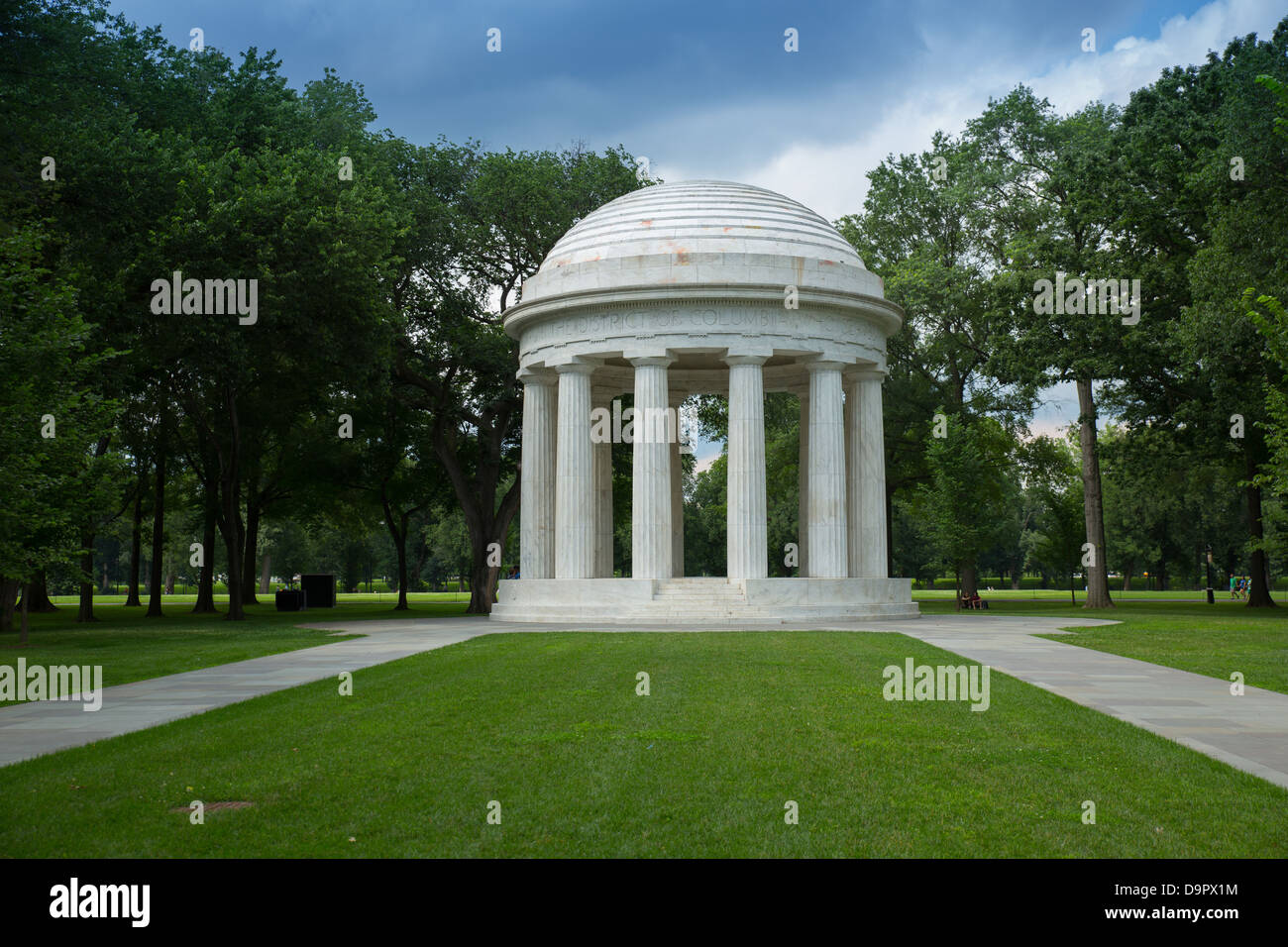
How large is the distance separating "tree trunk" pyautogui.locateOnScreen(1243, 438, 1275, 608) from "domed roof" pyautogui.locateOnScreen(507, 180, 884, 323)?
2064 centimetres

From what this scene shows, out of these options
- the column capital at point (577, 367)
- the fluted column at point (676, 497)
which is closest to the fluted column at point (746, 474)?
the column capital at point (577, 367)

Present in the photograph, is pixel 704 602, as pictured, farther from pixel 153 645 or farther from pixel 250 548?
pixel 250 548

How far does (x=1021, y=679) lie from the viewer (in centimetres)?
2009

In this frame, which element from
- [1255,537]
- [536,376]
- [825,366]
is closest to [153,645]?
[536,376]

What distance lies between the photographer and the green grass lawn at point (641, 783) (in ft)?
28.1

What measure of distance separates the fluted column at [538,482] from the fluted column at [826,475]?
11869 mm

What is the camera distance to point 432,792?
10.2 metres

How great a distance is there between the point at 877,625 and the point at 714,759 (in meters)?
28.2

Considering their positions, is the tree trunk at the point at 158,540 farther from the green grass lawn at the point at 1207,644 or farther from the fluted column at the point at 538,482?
the green grass lawn at the point at 1207,644

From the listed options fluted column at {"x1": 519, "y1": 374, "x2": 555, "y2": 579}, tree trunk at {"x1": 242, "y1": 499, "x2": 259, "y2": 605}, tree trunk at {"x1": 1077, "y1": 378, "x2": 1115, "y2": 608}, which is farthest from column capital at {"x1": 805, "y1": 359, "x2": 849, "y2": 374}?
tree trunk at {"x1": 242, "y1": 499, "x2": 259, "y2": 605}

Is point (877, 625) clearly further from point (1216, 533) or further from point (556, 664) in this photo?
point (1216, 533)

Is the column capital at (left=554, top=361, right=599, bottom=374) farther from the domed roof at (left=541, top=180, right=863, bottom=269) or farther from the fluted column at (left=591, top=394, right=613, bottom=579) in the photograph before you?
the fluted column at (left=591, top=394, right=613, bottom=579)
